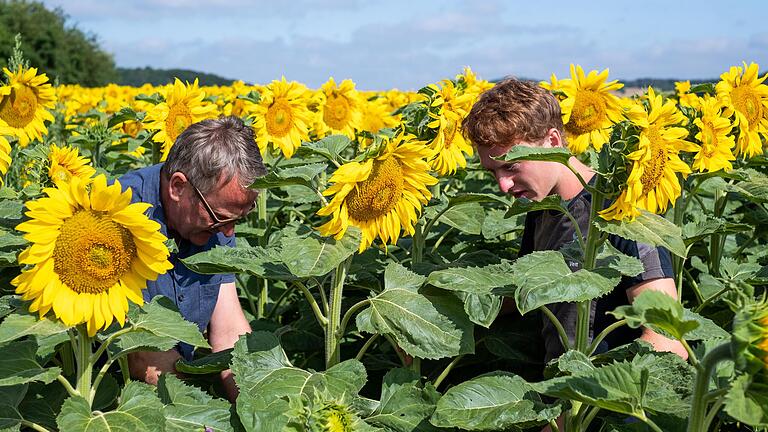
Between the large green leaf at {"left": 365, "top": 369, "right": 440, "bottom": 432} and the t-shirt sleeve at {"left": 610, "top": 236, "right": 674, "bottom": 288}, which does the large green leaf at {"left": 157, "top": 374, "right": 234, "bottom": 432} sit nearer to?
the large green leaf at {"left": 365, "top": 369, "right": 440, "bottom": 432}

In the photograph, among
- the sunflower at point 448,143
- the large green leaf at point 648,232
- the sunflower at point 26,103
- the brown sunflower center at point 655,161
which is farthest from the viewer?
the sunflower at point 26,103

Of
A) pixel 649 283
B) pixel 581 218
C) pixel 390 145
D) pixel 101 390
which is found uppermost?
pixel 390 145

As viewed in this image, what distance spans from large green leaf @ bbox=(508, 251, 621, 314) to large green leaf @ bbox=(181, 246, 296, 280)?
2.29ft

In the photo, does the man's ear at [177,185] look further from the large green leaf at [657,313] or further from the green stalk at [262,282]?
the large green leaf at [657,313]

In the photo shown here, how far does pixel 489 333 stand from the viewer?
10.7 feet

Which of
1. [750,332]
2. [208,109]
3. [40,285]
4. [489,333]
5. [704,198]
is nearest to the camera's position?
[750,332]

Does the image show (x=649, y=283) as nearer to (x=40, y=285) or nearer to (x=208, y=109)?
(x=40, y=285)

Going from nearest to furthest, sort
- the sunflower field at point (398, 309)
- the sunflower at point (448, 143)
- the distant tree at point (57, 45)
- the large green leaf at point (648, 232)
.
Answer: the sunflower field at point (398, 309)
the large green leaf at point (648, 232)
the sunflower at point (448, 143)
the distant tree at point (57, 45)

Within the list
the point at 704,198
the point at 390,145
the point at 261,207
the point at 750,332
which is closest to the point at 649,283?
the point at 390,145

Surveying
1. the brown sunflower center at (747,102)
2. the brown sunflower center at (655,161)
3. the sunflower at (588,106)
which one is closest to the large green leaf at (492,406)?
the brown sunflower center at (655,161)

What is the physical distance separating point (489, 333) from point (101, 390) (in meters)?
1.38

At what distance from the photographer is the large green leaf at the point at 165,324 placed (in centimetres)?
224

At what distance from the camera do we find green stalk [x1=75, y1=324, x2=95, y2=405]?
224 centimetres

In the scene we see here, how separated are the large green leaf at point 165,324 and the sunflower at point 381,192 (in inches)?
17.9
